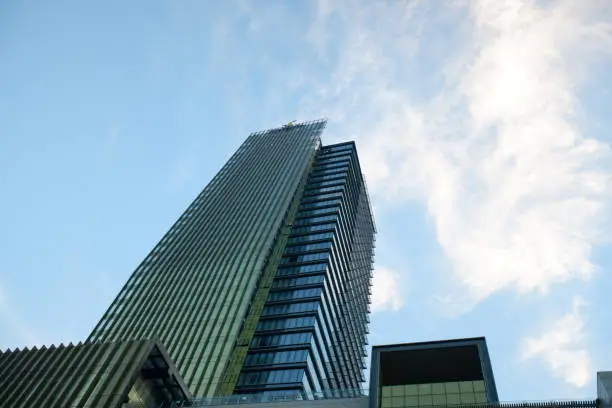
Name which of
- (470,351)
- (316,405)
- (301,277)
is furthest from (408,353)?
(301,277)

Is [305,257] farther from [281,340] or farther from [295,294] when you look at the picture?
[281,340]

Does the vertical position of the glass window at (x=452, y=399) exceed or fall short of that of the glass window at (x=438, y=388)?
it falls short

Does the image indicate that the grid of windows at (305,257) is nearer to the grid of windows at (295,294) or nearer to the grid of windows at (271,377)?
the grid of windows at (295,294)

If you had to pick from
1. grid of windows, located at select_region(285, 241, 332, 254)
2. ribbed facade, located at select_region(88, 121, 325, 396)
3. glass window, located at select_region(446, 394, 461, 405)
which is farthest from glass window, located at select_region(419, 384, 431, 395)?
grid of windows, located at select_region(285, 241, 332, 254)

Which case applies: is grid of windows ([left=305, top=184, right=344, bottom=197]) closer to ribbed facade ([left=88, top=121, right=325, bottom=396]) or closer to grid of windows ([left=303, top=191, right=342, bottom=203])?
grid of windows ([left=303, top=191, right=342, bottom=203])

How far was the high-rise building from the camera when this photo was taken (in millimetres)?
99875

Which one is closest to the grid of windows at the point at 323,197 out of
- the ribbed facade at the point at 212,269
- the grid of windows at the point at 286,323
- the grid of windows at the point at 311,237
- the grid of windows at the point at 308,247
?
the ribbed facade at the point at 212,269

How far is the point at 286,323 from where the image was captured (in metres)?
109

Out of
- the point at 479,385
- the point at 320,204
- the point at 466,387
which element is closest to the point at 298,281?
the point at 320,204

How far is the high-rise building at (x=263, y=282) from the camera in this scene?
328 ft

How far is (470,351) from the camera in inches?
2146

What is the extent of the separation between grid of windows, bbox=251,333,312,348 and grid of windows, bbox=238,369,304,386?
653 centimetres

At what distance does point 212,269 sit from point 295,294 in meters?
15.9

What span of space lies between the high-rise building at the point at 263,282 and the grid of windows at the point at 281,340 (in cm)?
21
